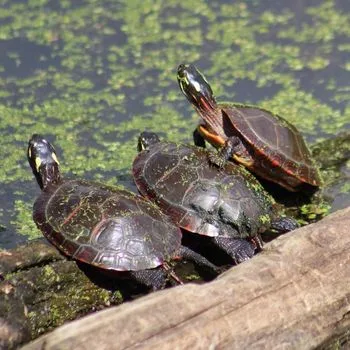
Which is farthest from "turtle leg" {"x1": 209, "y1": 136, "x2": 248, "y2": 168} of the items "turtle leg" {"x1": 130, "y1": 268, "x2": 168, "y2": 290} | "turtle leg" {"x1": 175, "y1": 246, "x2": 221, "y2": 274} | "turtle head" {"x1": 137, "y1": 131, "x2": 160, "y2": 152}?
"turtle leg" {"x1": 130, "y1": 268, "x2": 168, "y2": 290}

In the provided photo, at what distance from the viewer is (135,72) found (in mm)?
6262

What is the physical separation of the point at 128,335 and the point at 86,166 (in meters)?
2.72

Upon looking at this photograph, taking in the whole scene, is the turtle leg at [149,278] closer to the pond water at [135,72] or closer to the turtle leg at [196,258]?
the turtle leg at [196,258]

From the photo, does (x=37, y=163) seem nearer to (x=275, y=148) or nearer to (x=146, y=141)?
(x=146, y=141)

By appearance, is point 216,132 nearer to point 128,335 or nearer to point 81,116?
point 81,116

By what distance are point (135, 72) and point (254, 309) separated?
151 inches

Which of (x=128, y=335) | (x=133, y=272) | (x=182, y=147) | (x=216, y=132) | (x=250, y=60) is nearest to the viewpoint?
(x=128, y=335)

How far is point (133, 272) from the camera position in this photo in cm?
329

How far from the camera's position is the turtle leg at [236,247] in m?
3.56

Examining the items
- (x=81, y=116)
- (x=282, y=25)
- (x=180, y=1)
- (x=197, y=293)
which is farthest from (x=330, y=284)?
(x=180, y=1)

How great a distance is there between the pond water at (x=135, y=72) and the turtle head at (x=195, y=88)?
2.03 ft

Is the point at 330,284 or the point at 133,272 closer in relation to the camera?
the point at 330,284

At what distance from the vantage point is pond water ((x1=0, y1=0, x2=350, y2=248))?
17.2 ft

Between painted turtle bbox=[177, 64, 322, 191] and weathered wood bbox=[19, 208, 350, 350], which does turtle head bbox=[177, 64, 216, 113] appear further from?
weathered wood bbox=[19, 208, 350, 350]
